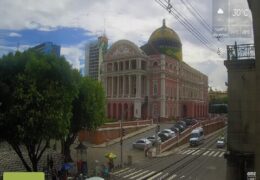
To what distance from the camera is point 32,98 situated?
97.7 feet

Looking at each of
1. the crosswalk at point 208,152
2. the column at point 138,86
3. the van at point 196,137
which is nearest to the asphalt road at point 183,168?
the crosswalk at point 208,152

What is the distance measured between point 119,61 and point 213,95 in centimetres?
6542

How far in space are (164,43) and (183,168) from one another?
6113cm

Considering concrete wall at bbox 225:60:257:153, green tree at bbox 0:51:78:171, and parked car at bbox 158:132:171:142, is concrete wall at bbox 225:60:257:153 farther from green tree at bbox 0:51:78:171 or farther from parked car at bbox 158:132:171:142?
parked car at bbox 158:132:171:142

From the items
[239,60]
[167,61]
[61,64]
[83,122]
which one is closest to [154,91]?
[167,61]

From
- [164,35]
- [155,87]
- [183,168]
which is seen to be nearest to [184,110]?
[155,87]

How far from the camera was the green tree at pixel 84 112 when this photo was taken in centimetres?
4031

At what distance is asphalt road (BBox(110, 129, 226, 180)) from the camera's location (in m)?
36.2

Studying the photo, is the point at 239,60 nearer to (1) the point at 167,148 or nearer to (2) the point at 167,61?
(1) the point at 167,148

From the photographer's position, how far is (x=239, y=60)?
58.5 feet

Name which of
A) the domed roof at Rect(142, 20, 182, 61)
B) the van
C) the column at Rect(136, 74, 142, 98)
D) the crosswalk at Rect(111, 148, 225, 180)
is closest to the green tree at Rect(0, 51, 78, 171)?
the crosswalk at Rect(111, 148, 225, 180)

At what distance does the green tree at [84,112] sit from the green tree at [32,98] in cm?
820

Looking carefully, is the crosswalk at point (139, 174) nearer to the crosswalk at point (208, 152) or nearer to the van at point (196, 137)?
the crosswalk at point (208, 152)

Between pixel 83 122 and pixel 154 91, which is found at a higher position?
pixel 154 91
